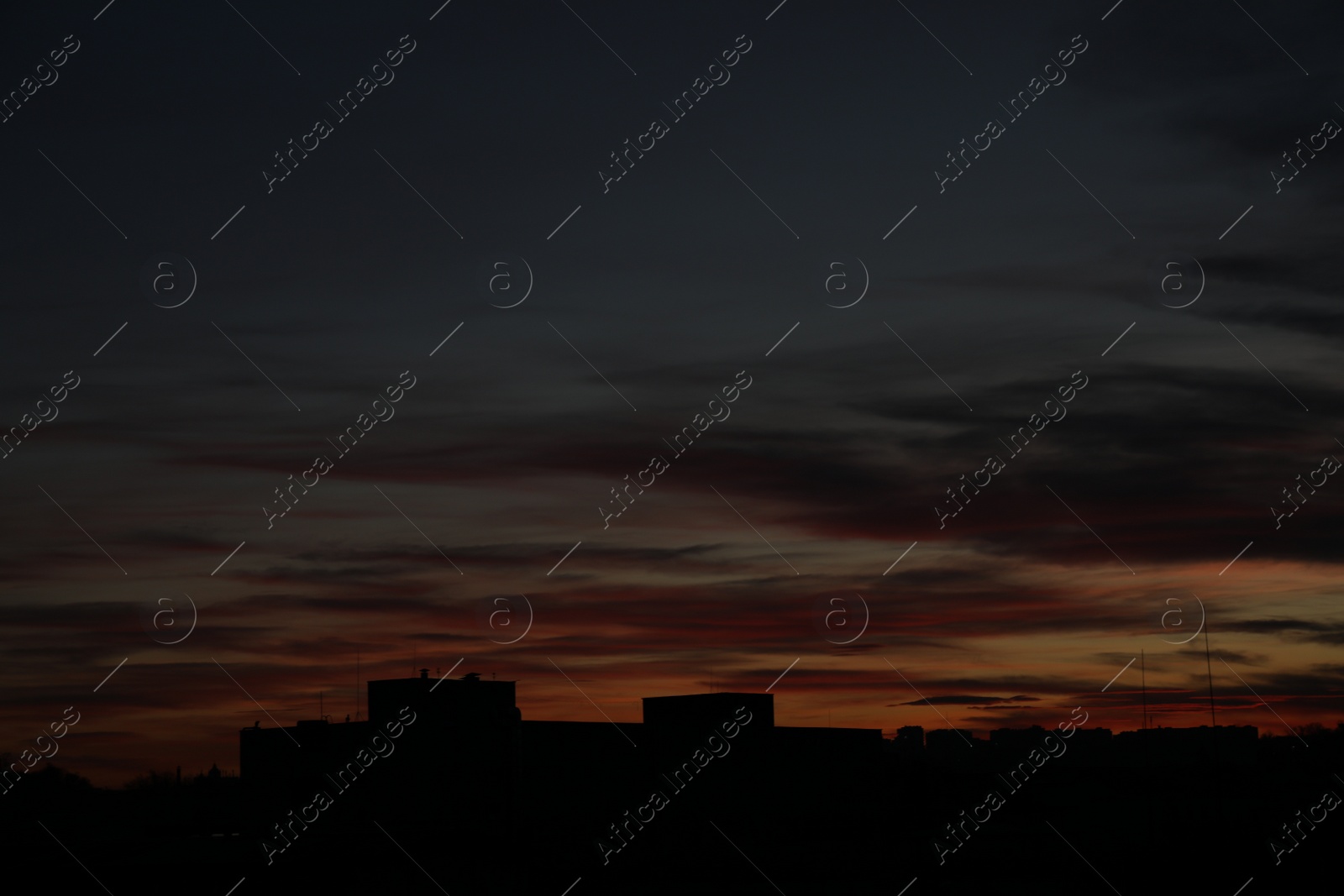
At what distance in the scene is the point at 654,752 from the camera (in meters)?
71.3

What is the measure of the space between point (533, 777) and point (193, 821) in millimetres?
16502

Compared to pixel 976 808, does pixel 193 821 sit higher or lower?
higher

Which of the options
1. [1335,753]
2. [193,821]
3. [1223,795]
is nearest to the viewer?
[193,821]

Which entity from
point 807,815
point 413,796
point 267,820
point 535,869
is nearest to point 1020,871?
point 535,869

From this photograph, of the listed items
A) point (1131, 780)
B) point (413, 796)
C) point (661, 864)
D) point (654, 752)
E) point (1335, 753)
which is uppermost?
point (413, 796)

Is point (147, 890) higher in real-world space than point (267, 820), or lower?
lower

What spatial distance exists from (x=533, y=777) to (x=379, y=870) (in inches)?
1140

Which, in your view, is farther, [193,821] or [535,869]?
[193,821]

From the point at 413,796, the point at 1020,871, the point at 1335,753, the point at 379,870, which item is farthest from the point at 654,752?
the point at 1335,753

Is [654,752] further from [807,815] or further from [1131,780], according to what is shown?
[1131,780]

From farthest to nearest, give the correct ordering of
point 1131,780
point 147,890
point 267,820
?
point 1131,780, point 267,820, point 147,890

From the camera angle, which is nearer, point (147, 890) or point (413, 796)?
point (147, 890)

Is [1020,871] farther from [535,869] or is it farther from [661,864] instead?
[535,869]

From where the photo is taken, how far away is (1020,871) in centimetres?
4619
